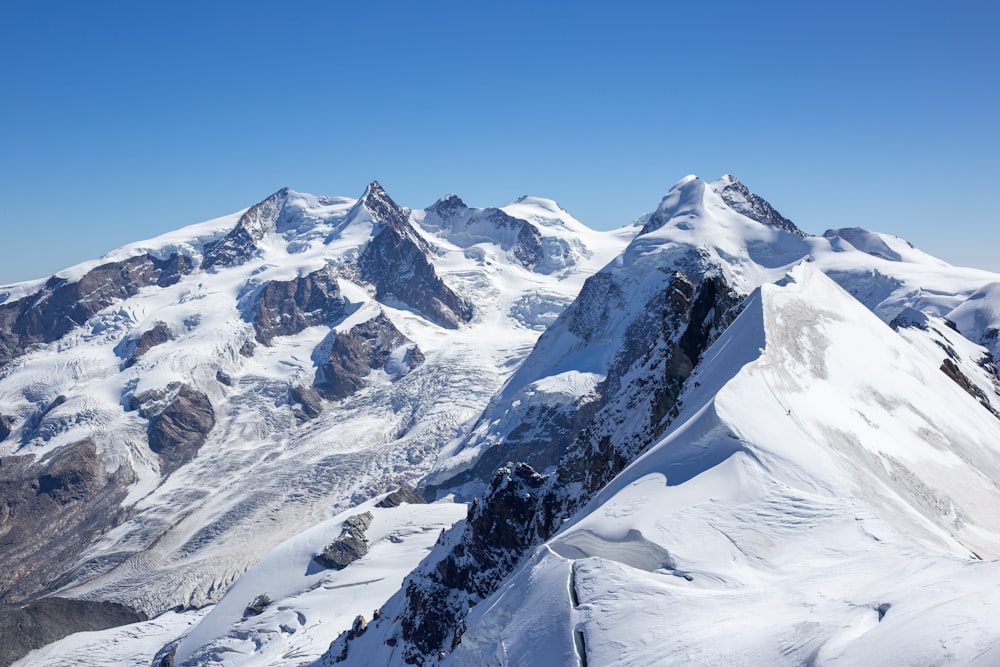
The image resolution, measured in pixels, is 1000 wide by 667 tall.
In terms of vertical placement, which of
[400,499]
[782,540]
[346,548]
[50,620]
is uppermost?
[782,540]

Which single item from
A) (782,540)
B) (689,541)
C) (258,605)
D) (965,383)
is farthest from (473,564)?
(258,605)

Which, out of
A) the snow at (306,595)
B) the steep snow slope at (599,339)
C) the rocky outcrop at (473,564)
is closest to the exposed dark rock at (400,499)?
the snow at (306,595)

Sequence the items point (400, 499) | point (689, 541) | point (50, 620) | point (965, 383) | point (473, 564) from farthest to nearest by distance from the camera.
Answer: point (400, 499) < point (50, 620) < point (965, 383) < point (473, 564) < point (689, 541)

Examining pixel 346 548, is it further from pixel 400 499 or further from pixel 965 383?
pixel 965 383

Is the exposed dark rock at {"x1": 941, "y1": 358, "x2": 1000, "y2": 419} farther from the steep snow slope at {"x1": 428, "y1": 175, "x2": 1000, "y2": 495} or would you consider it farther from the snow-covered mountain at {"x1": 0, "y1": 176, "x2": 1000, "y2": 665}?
the steep snow slope at {"x1": 428, "y1": 175, "x2": 1000, "y2": 495}

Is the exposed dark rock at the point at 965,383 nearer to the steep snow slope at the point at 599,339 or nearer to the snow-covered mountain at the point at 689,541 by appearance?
the snow-covered mountain at the point at 689,541

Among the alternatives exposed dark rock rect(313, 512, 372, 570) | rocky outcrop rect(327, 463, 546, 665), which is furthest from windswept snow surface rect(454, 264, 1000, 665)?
exposed dark rock rect(313, 512, 372, 570)

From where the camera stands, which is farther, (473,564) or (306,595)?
(306,595)
